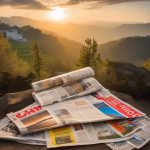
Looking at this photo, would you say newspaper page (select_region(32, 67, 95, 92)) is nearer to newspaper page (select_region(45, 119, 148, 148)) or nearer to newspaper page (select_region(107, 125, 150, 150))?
newspaper page (select_region(45, 119, 148, 148))

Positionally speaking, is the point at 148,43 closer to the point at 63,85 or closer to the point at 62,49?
the point at 62,49

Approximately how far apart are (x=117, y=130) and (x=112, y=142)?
8.1 inches

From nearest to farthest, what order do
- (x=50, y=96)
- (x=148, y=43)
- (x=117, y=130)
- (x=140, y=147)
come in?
(x=140, y=147), (x=117, y=130), (x=50, y=96), (x=148, y=43)

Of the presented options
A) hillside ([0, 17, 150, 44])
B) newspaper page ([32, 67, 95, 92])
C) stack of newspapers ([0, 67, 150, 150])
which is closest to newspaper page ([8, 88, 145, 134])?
stack of newspapers ([0, 67, 150, 150])

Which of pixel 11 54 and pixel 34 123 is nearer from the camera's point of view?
pixel 34 123

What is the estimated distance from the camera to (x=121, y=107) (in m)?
3.31

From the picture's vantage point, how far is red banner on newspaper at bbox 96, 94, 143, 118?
3112 mm

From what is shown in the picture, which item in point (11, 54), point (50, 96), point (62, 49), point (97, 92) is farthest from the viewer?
Answer: point (62, 49)

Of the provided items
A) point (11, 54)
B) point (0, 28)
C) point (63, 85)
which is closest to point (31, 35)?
point (0, 28)

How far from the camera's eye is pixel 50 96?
11.3 feet

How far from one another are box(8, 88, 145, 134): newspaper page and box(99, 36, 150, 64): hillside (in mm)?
84858

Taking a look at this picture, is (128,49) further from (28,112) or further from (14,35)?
(28,112)

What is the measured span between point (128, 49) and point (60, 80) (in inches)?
3560

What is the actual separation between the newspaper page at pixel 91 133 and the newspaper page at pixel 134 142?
0.04m
